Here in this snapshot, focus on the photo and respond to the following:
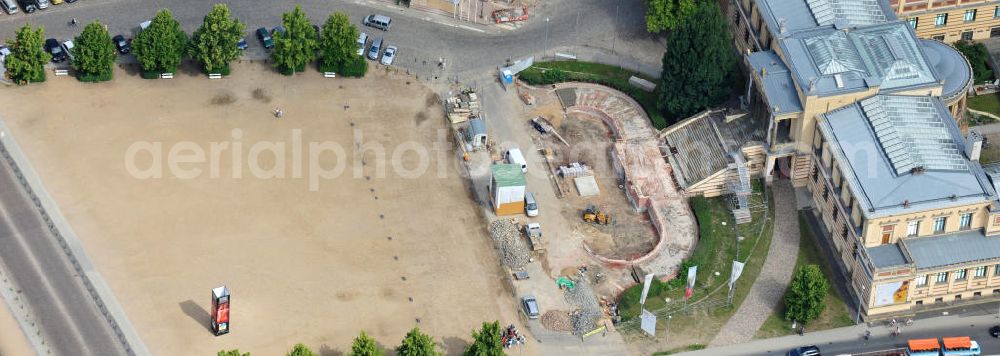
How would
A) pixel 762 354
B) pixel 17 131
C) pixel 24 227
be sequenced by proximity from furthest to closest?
pixel 17 131, pixel 24 227, pixel 762 354

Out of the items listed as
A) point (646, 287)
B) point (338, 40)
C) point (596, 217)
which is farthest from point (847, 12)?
point (338, 40)

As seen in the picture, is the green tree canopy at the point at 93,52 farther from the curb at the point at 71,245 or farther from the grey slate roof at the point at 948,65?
the grey slate roof at the point at 948,65

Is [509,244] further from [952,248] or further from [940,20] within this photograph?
[940,20]

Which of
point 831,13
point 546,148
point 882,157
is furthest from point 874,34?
point 546,148

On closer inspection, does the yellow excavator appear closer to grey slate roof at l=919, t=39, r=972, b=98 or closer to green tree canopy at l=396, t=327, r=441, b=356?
green tree canopy at l=396, t=327, r=441, b=356

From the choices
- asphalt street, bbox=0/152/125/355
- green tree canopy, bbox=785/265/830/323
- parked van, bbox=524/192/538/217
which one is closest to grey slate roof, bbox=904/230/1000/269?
green tree canopy, bbox=785/265/830/323

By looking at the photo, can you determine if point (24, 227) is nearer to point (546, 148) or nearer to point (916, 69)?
point (546, 148)

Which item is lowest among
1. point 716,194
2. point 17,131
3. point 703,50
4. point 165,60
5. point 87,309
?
point 87,309
